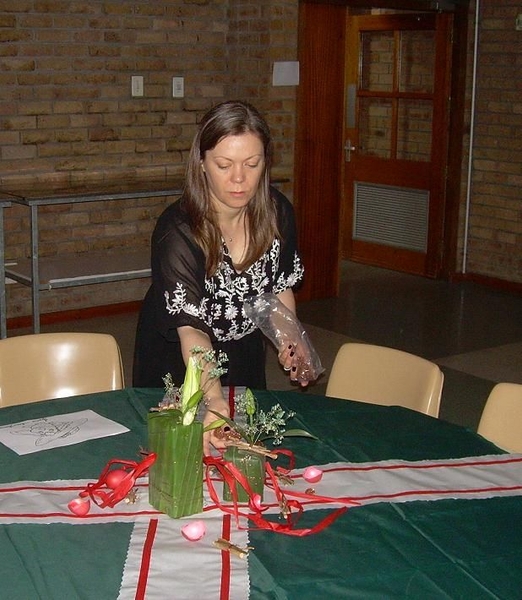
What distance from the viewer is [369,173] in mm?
8289

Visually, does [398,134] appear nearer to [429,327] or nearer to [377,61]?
[377,61]

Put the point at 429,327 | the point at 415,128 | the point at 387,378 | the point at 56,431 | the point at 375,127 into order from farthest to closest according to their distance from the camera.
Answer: the point at 375,127, the point at 415,128, the point at 429,327, the point at 387,378, the point at 56,431

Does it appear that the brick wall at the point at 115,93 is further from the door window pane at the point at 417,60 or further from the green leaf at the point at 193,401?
the green leaf at the point at 193,401

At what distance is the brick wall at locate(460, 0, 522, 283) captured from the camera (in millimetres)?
7400

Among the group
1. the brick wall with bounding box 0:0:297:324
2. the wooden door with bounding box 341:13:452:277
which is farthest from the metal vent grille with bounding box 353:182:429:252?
the brick wall with bounding box 0:0:297:324

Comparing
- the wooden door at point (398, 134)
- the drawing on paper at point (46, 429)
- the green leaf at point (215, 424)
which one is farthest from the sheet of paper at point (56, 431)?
the wooden door at point (398, 134)

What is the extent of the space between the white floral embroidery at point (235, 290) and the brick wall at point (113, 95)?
353 cm

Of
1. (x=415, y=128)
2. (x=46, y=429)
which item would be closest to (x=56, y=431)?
(x=46, y=429)

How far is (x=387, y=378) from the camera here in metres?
2.98

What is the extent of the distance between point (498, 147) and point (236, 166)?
5449mm

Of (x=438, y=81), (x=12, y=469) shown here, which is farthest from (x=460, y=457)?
(x=438, y=81)

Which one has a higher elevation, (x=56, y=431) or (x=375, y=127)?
(x=375, y=127)

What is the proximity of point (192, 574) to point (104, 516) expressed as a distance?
0.30 metres

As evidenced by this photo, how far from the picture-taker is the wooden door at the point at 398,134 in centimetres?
768
